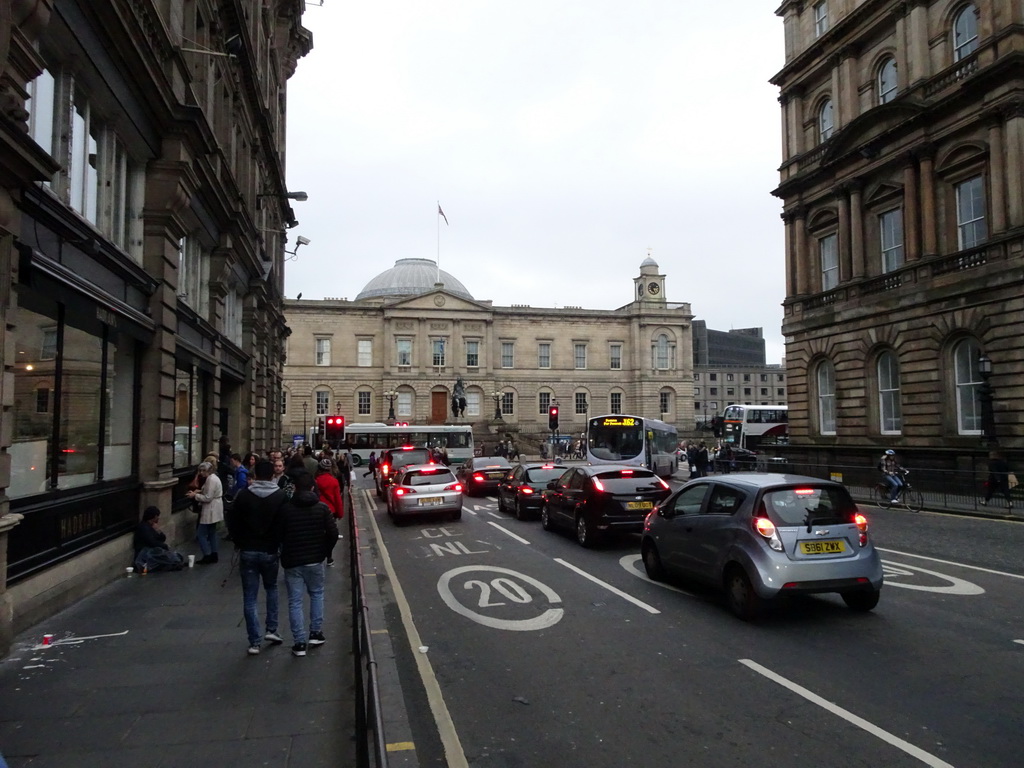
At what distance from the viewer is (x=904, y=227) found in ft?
87.7

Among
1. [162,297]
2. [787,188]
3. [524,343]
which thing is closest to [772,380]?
[524,343]

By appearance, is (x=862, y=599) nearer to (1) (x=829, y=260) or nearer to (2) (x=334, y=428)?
(2) (x=334, y=428)

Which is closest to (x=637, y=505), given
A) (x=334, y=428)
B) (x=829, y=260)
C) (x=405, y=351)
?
(x=334, y=428)

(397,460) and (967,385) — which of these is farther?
(397,460)

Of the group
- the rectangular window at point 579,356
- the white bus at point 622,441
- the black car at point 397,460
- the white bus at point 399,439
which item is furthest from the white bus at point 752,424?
the black car at point 397,460

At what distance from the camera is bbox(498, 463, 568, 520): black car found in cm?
1833

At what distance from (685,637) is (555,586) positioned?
9.51ft

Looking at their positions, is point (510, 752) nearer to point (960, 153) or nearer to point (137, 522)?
point (137, 522)

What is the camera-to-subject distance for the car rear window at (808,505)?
820 centimetres

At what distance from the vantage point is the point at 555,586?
33.8 feet

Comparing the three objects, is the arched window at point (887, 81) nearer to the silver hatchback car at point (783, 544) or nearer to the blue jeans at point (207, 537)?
the silver hatchback car at point (783, 544)

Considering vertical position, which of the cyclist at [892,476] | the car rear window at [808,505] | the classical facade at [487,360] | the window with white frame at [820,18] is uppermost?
Answer: the window with white frame at [820,18]

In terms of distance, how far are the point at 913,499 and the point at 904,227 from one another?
10.9 meters

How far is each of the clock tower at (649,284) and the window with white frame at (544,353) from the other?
462 inches
